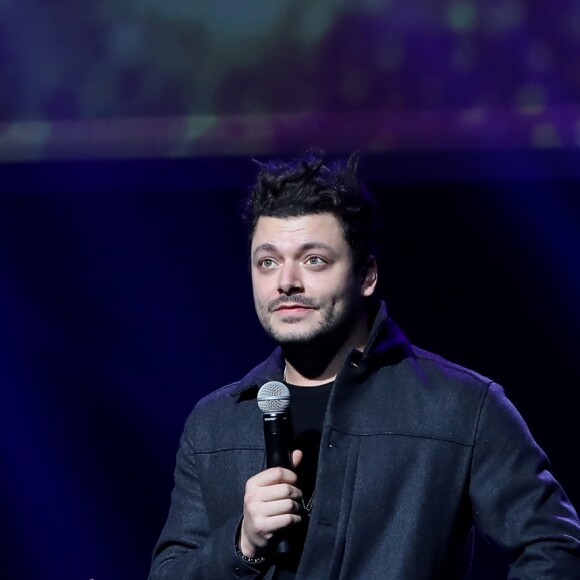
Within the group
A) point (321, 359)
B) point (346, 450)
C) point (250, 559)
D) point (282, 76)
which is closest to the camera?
point (250, 559)

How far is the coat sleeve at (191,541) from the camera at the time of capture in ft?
6.14

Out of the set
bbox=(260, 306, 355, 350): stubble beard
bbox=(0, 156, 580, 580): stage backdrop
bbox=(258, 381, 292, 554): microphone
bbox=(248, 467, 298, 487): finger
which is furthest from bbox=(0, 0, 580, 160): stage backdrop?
bbox=(248, 467, 298, 487): finger

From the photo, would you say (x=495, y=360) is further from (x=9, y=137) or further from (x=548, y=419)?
(x=9, y=137)

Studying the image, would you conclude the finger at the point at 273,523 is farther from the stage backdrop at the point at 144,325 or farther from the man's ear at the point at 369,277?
the stage backdrop at the point at 144,325

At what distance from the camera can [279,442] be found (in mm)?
1729

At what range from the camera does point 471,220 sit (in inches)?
119

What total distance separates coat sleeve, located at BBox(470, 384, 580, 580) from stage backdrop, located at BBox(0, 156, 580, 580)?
114cm

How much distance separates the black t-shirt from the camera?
75.2 inches

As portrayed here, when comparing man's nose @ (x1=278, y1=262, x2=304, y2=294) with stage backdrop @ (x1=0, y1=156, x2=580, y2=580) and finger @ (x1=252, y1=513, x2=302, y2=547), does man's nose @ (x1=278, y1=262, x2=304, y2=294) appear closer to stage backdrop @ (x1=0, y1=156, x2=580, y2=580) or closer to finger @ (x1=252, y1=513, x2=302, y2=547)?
finger @ (x1=252, y1=513, x2=302, y2=547)

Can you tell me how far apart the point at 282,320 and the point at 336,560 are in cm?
44

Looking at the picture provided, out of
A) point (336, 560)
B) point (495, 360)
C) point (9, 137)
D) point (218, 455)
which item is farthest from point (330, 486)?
point (9, 137)

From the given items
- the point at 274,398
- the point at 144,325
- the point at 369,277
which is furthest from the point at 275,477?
the point at 144,325

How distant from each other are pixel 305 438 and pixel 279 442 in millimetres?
281

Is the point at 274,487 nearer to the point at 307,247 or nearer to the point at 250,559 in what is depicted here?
the point at 250,559
